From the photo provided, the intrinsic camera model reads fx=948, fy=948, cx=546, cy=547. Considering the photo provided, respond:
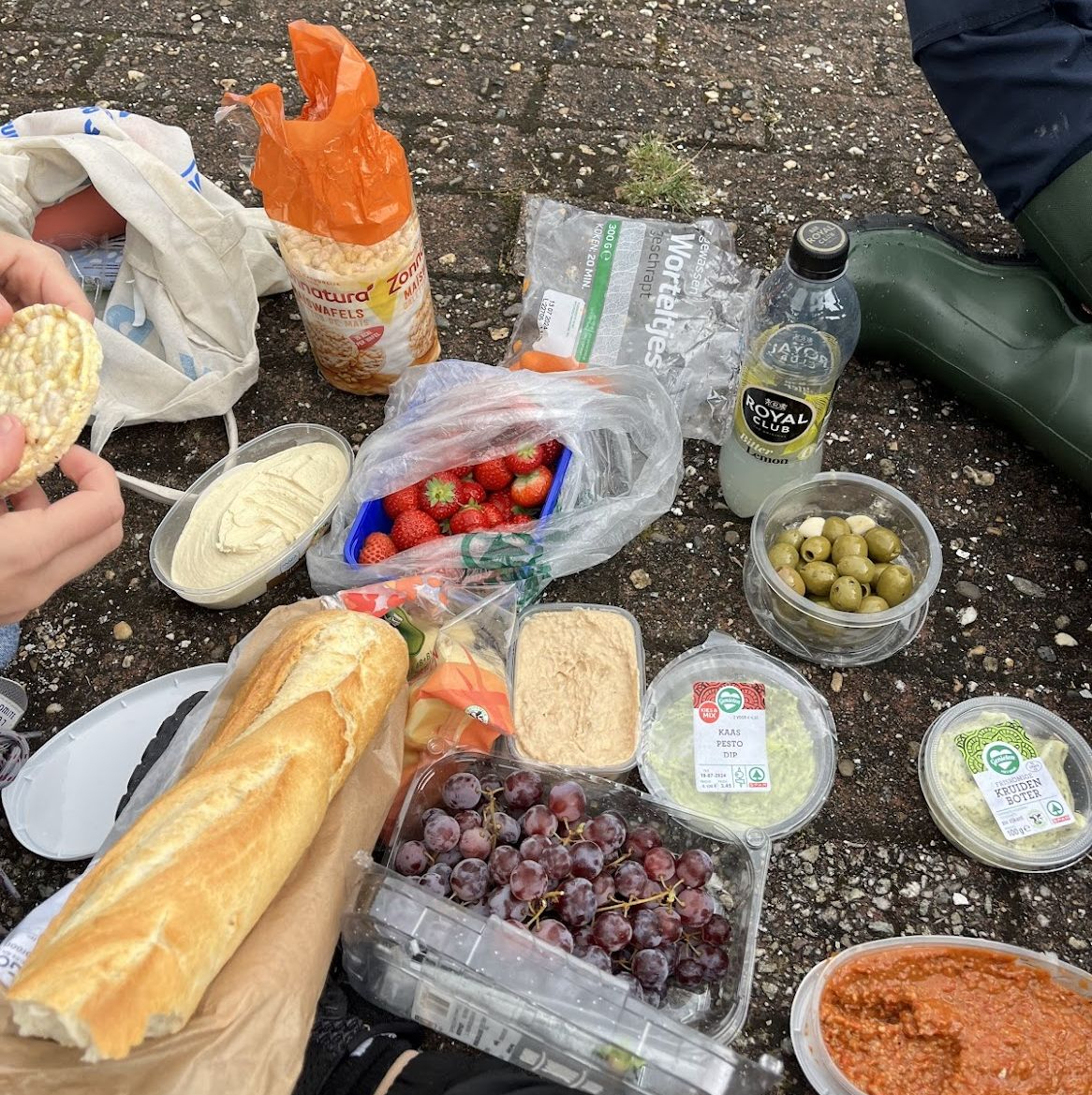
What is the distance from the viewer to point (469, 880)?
1.58 meters

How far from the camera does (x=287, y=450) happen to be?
91.1 inches

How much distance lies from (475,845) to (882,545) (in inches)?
43.1

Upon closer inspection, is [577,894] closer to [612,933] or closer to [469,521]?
[612,933]

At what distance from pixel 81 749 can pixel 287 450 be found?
0.81 m

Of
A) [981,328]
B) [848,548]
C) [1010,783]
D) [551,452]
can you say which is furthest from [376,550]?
[981,328]

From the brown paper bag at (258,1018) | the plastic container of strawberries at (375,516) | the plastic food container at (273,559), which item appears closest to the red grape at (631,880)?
the brown paper bag at (258,1018)

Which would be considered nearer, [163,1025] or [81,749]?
[163,1025]

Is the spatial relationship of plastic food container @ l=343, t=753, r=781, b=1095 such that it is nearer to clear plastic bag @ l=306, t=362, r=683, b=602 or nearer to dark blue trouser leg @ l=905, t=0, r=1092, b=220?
clear plastic bag @ l=306, t=362, r=683, b=602

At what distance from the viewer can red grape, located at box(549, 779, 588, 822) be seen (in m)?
1.71

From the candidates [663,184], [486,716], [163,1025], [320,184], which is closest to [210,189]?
[320,184]

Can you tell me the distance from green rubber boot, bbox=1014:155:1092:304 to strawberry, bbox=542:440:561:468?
4.17 ft

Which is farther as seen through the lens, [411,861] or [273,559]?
[273,559]

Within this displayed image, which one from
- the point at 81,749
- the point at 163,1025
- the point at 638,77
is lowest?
the point at 81,749

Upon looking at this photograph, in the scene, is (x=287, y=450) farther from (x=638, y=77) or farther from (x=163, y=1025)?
(x=638, y=77)
